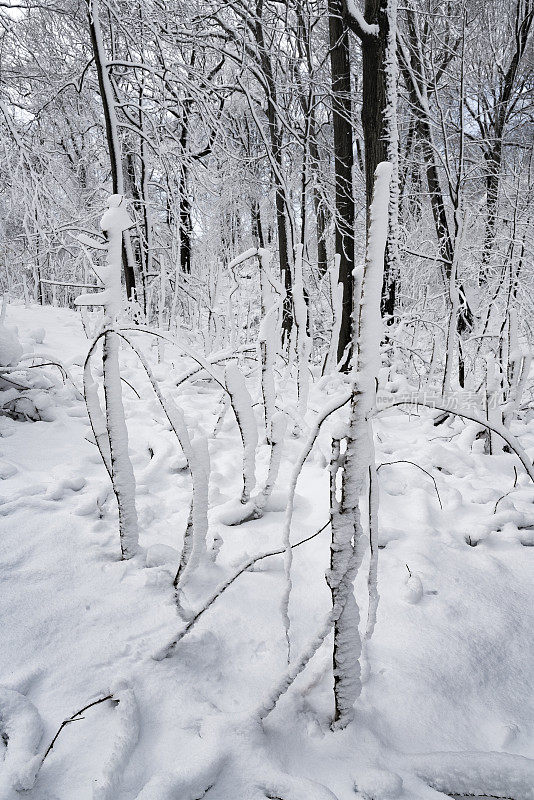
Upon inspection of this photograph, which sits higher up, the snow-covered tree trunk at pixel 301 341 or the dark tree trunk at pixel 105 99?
the dark tree trunk at pixel 105 99

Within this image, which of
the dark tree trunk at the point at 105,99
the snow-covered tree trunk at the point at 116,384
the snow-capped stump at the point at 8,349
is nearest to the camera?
the snow-covered tree trunk at the point at 116,384

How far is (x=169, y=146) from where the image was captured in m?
4.81

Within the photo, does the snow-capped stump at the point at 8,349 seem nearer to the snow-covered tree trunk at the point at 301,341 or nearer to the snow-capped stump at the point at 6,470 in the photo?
the snow-capped stump at the point at 6,470

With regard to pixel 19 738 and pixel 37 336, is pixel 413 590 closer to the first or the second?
pixel 19 738

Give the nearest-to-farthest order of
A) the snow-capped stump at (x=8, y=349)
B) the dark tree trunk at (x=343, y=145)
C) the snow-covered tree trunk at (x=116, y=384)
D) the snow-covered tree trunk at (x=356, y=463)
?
1. the snow-covered tree trunk at (x=356, y=463)
2. the snow-covered tree trunk at (x=116, y=384)
3. the snow-capped stump at (x=8, y=349)
4. the dark tree trunk at (x=343, y=145)

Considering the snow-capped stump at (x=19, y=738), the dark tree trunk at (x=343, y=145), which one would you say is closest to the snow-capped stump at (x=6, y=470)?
the snow-capped stump at (x=19, y=738)

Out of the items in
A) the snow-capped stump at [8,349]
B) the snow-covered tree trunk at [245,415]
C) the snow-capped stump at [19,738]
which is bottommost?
the snow-capped stump at [19,738]

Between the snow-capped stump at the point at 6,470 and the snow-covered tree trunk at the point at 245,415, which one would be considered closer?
the snow-covered tree trunk at the point at 245,415

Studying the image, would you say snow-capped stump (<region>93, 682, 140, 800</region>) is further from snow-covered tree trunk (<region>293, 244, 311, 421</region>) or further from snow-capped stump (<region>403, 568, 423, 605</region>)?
snow-covered tree trunk (<region>293, 244, 311, 421</region>)

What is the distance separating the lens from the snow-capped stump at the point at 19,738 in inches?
26.6

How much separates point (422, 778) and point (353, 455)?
1.91 feet

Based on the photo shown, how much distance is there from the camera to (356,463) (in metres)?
0.74

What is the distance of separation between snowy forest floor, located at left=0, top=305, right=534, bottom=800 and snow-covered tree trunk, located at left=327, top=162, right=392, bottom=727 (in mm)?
143

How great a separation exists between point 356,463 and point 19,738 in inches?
29.8
